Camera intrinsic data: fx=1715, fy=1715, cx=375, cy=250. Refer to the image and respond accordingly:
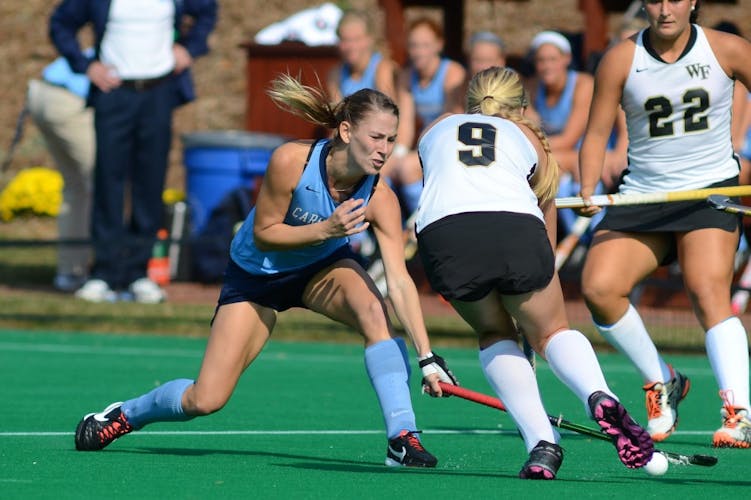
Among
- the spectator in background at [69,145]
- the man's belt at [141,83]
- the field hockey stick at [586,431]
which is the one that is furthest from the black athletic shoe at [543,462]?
the spectator in background at [69,145]

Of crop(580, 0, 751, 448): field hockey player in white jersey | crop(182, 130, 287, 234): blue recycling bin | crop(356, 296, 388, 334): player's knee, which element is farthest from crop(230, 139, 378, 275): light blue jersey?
crop(182, 130, 287, 234): blue recycling bin

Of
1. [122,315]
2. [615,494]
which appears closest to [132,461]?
[615,494]

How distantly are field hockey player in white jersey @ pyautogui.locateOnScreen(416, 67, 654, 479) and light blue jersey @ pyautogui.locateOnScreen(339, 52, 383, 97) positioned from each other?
19.5ft

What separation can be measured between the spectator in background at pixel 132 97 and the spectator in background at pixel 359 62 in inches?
46.6

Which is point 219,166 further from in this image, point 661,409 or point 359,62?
point 661,409

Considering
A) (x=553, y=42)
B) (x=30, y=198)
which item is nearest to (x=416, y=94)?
(x=553, y=42)

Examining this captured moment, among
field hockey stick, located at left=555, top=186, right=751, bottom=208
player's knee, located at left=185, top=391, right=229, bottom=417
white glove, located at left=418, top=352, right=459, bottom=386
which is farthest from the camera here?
field hockey stick, located at left=555, top=186, right=751, bottom=208

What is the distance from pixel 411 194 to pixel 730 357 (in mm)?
5425

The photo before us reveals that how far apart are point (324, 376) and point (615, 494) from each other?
14.3 ft

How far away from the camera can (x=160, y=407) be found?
6.43 metres

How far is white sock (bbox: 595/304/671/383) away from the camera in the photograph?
722cm

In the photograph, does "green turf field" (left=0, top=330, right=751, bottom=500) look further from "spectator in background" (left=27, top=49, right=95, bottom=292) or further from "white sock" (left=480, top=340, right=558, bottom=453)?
"spectator in background" (left=27, top=49, right=95, bottom=292)

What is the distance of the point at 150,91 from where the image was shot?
1227cm

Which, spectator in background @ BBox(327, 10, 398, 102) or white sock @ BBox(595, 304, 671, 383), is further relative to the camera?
spectator in background @ BBox(327, 10, 398, 102)
